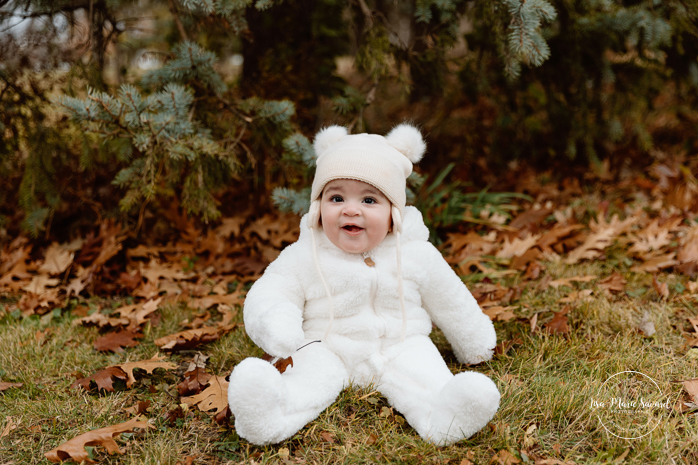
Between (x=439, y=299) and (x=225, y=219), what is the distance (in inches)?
92.9

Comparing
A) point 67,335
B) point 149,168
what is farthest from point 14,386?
point 149,168

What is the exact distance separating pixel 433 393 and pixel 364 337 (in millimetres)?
413

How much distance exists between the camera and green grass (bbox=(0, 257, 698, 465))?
203 centimetres

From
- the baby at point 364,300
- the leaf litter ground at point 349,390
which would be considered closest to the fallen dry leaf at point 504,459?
the leaf litter ground at point 349,390

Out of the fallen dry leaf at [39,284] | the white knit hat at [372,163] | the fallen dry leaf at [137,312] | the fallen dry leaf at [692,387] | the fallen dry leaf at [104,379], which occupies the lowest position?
the fallen dry leaf at [692,387]

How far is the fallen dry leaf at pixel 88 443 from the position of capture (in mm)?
1968

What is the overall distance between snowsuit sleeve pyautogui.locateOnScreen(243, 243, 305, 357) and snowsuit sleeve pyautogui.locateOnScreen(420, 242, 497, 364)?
63 centimetres

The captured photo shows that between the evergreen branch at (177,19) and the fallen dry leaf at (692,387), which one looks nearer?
the fallen dry leaf at (692,387)

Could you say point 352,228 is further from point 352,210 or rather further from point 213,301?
point 213,301

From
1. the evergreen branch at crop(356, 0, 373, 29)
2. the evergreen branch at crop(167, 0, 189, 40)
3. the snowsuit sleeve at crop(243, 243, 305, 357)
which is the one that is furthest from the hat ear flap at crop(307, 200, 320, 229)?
the evergreen branch at crop(167, 0, 189, 40)

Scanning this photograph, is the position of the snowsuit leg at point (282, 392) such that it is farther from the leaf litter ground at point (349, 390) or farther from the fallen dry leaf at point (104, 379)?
the fallen dry leaf at point (104, 379)

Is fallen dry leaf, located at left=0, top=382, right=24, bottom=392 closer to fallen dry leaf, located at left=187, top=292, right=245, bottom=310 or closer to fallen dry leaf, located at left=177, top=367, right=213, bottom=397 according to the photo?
fallen dry leaf, located at left=177, top=367, right=213, bottom=397

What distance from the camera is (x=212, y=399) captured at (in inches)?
91.9

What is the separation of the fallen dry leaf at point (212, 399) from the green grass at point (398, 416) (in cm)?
5
